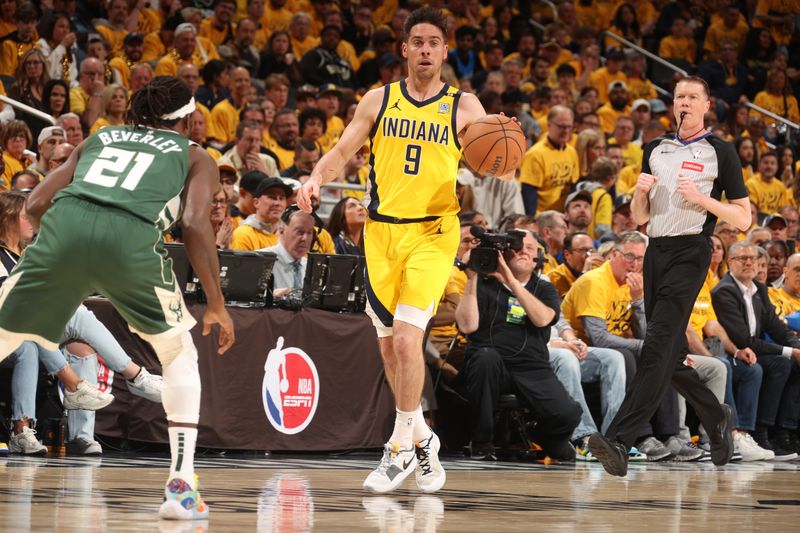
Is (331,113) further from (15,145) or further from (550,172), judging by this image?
(15,145)

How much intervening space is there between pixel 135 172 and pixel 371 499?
1.90 metres

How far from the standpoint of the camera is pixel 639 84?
19.8 metres

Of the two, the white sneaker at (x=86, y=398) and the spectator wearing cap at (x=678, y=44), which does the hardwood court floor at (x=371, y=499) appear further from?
the spectator wearing cap at (x=678, y=44)

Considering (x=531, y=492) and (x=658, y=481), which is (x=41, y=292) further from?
(x=658, y=481)

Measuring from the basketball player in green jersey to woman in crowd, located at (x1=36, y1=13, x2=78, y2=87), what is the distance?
878cm

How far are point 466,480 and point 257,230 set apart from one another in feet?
12.6

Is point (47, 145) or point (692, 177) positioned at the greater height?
point (692, 177)

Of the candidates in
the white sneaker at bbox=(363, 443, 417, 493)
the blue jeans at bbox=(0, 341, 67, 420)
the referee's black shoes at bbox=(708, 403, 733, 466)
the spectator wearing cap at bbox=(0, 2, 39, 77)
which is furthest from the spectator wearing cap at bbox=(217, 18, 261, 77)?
the white sneaker at bbox=(363, 443, 417, 493)

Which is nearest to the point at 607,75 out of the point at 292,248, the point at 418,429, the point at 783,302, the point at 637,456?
the point at 783,302

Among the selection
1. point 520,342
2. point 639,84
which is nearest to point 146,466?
point 520,342

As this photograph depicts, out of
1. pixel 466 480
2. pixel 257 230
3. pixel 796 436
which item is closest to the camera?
pixel 466 480

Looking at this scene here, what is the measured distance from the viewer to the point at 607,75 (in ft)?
64.2

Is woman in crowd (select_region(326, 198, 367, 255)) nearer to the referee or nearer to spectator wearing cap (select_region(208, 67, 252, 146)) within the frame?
the referee

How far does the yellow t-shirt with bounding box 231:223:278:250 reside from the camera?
9.90 meters
